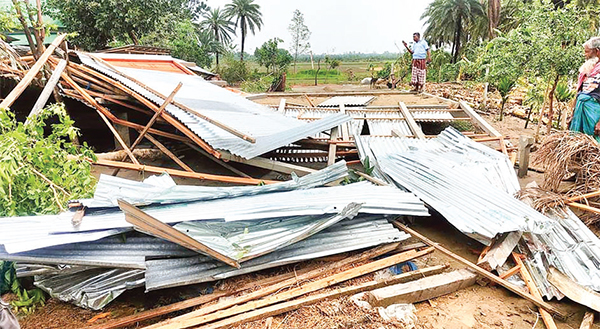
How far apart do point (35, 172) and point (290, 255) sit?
2.56 m

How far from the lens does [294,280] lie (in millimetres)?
2979

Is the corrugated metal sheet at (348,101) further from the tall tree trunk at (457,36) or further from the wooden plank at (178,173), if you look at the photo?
the tall tree trunk at (457,36)

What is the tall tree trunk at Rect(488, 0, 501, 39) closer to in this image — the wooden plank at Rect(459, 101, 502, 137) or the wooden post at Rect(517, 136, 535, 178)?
the wooden plank at Rect(459, 101, 502, 137)

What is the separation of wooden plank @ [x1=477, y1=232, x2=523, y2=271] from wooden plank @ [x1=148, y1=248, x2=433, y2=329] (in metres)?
0.51

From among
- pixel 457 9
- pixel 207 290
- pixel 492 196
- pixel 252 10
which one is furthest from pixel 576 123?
pixel 252 10

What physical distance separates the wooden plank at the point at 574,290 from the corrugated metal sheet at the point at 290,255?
52.1 inches

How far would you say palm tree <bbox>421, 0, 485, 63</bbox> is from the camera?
94.1ft

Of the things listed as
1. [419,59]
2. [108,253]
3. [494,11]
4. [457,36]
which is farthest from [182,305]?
[457,36]

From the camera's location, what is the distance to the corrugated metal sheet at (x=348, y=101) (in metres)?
9.14

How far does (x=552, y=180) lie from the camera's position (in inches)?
177

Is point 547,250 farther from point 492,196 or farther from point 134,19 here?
point 134,19

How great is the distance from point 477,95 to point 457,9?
19353 mm

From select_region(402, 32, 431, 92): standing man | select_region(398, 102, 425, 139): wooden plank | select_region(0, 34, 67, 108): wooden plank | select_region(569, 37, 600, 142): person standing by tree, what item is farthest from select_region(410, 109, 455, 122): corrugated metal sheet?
select_region(0, 34, 67, 108): wooden plank

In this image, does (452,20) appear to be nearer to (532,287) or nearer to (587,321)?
(532,287)
